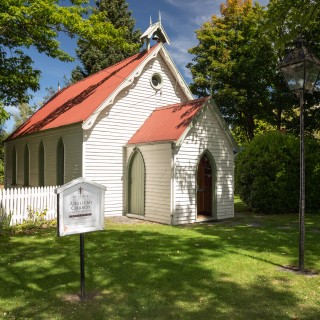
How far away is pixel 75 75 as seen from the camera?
4028cm

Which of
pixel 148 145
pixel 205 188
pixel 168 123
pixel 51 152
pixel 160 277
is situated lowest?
pixel 160 277

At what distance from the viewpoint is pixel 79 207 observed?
6359 mm

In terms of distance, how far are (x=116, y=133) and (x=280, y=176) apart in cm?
927

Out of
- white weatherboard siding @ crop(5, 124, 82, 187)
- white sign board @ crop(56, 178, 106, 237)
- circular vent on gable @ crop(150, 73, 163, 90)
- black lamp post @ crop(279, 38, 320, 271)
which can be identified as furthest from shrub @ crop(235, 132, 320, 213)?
white sign board @ crop(56, 178, 106, 237)

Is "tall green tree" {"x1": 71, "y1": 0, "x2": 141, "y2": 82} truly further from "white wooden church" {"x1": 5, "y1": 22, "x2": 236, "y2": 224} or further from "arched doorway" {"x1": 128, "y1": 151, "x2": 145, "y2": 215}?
"arched doorway" {"x1": 128, "y1": 151, "x2": 145, "y2": 215}

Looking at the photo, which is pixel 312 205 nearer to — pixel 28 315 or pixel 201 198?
pixel 201 198

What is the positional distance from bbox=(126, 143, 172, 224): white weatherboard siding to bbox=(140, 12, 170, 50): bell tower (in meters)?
7.15

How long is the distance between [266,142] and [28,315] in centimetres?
1716

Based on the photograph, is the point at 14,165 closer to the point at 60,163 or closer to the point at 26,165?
the point at 26,165

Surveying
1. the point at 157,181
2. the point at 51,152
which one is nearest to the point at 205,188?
the point at 157,181

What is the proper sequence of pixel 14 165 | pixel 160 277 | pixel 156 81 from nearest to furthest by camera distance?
pixel 160 277 < pixel 156 81 < pixel 14 165

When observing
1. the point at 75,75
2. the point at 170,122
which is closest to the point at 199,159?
the point at 170,122

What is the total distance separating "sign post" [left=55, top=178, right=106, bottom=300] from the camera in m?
6.10

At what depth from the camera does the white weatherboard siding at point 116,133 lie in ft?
55.3
